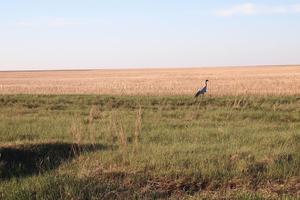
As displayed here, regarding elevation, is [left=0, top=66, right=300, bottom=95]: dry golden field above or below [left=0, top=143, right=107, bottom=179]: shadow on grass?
below

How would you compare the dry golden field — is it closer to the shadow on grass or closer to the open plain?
the open plain

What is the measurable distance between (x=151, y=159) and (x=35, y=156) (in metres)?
2.50

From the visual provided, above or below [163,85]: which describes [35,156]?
above

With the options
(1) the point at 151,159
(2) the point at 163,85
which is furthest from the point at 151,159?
(2) the point at 163,85

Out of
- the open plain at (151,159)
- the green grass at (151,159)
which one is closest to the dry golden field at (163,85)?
the green grass at (151,159)

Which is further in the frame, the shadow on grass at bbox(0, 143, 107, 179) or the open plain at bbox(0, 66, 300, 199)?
the shadow on grass at bbox(0, 143, 107, 179)

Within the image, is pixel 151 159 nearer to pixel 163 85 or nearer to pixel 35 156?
pixel 35 156

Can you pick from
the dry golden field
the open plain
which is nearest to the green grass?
the open plain

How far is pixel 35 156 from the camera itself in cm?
965

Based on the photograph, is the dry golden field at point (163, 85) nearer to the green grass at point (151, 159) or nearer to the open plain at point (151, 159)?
the green grass at point (151, 159)

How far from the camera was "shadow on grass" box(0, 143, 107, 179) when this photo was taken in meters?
8.58

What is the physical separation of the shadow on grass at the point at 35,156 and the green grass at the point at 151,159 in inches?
0.7

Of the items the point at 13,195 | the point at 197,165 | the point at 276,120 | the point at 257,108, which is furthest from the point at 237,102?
the point at 13,195

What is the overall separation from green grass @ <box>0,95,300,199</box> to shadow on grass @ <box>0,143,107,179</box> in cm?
2
